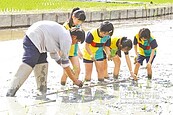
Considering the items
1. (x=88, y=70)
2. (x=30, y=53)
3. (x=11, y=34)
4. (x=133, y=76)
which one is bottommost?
(x=133, y=76)

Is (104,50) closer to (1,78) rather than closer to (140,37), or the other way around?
(140,37)

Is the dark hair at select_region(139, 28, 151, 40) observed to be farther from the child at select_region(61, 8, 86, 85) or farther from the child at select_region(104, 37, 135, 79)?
the child at select_region(61, 8, 86, 85)

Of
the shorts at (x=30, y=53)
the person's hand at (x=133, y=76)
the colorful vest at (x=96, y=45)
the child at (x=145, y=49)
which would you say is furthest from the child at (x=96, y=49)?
the shorts at (x=30, y=53)

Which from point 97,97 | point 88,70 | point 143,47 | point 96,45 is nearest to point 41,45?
point 97,97

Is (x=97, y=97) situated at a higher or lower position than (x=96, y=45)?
lower

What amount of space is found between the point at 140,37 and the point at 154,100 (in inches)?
65.7

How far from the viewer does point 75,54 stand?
7891 mm

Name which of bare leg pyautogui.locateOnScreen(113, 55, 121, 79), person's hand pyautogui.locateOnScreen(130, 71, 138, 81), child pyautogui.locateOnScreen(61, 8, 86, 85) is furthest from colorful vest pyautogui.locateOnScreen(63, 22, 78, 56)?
person's hand pyautogui.locateOnScreen(130, 71, 138, 81)

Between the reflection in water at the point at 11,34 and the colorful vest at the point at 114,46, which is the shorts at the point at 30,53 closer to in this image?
the colorful vest at the point at 114,46

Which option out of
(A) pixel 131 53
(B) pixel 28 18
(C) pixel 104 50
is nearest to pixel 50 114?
(C) pixel 104 50

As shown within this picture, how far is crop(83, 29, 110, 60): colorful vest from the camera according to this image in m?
8.18

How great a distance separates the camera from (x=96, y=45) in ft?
27.1

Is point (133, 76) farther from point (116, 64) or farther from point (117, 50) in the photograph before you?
point (117, 50)

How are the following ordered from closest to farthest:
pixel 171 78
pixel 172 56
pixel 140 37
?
pixel 140 37 → pixel 171 78 → pixel 172 56
